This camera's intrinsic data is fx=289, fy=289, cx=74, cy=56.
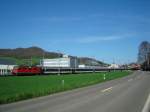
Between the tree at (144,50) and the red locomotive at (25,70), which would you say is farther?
the tree at (144,50)

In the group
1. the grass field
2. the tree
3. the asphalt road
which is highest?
the tree

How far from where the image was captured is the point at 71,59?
169m

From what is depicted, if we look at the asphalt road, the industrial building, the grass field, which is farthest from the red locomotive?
the industrial building

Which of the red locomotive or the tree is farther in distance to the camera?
the tree

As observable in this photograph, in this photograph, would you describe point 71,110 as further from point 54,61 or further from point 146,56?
point 54,61

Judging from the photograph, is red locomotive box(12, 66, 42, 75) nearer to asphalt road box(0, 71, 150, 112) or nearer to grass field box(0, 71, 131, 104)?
grass field box(0, 71, 131, 104)

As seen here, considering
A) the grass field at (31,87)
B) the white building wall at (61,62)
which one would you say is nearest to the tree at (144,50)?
the white building wall at (61,62)

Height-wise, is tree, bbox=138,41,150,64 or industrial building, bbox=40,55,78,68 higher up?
tree, bbox=138,41,150,64

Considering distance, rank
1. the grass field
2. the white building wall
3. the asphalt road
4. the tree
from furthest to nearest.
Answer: the white building wall → the tree → the grass field → the asphalt road

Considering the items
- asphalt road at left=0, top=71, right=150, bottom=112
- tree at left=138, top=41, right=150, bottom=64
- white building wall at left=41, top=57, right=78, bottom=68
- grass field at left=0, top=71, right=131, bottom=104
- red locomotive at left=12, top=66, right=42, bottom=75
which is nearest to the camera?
asphalt road at left=0, top=71, right=150, bottom=112

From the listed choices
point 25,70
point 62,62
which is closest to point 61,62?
point 62,62

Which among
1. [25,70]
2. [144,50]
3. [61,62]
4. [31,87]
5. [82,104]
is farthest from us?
[61,62]

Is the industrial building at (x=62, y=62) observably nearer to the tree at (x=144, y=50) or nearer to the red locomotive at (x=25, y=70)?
the tree at (x=144, y=50)

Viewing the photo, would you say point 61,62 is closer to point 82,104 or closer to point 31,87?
point 31,87
